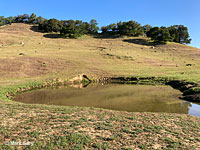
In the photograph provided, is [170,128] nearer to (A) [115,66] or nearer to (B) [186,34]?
(A) [115,66]

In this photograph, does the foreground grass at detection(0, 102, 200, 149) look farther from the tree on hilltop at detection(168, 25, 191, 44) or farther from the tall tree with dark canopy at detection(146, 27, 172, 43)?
the tree on hilltop at detection(168, 25, 191, 44)

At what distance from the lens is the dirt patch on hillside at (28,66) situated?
32688 mm

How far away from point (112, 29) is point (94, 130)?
324 feet

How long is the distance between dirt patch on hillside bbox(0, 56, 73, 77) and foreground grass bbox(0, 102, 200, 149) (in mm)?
23499

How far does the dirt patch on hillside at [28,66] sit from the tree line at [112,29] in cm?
4131

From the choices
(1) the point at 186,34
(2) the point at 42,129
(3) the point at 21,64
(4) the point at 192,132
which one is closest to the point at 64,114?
(2) the point at 42,129

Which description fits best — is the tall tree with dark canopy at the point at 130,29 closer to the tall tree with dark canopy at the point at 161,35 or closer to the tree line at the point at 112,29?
the tree line at the point at 112,29

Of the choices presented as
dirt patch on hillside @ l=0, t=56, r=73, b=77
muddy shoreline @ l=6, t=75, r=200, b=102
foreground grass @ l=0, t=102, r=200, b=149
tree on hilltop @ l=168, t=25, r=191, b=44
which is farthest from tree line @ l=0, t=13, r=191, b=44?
foreground grass @ l=0, t=102, r=200, b=149

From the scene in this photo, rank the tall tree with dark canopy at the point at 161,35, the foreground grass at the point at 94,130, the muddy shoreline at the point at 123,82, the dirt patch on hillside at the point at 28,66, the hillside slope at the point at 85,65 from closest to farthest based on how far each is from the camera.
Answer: the foreground grass at the point at 94,130 → the muddy shoreline at the point at 123,82 → the dirt patch on hillside at the point at 28,66 → the hillside slope at the point at 85,65 → the tall tree with dark canopy at the point at 161,35

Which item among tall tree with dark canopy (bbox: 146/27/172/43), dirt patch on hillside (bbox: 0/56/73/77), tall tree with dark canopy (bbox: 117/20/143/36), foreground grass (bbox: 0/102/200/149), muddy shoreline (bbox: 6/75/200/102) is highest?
tall tree with dark canopy (bbox: 117/20/143/36)

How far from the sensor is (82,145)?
278 inches

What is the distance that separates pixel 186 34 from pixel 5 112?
111 m

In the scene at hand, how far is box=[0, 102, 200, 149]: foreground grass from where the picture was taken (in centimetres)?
720

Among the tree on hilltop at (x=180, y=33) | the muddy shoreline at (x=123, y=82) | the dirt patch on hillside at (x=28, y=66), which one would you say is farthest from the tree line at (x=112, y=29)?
the muddy shoreline at (x=123, y=82)
